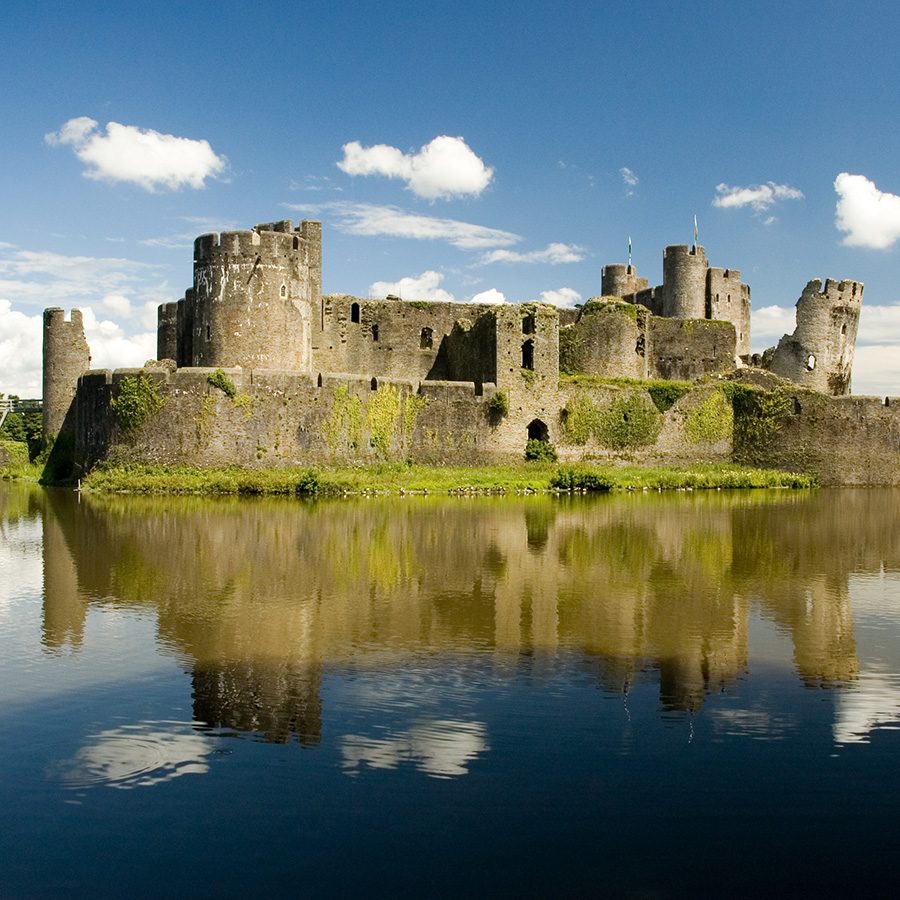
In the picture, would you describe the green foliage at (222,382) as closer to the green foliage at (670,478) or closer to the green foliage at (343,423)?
the green foliage at (343,423)

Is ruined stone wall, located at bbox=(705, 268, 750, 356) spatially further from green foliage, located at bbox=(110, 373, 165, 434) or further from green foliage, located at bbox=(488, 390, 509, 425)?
green foliage, located at bbox=(110, 373, 165, 434)

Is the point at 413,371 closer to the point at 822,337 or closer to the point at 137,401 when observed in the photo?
the point at 137,401

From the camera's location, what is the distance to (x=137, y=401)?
30453 millimetres

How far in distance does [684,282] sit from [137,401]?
25.3 meters

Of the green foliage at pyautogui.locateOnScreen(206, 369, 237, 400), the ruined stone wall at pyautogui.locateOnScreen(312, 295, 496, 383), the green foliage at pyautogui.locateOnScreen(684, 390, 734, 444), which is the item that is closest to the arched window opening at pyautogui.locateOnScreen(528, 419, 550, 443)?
the ruined stone wall at pyautogui.locateOnScreen(312, 295, 496, 383)

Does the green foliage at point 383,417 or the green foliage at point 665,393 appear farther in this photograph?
the green foliage at point 665,393

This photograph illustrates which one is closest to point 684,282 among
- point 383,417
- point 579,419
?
point 579,419

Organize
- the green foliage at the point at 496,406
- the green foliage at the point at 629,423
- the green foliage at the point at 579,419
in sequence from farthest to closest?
the green foliage at the point at 629,423 → the green foliage at the point at 579,419 → the green foliage at the point at 496,406

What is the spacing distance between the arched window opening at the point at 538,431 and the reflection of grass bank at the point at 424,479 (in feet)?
4.06

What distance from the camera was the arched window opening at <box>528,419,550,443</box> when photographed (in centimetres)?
3600

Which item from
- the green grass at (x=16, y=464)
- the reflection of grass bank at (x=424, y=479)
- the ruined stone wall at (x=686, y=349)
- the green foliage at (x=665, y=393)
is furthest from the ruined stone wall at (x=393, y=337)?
the green grass at (x=16, y=464)

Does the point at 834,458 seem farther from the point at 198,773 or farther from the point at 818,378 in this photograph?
the point at 198,773

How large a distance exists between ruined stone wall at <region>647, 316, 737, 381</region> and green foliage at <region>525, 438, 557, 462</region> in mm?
9122

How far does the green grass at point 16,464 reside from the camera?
38.7m
